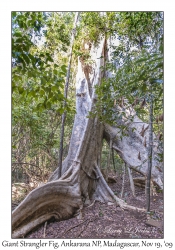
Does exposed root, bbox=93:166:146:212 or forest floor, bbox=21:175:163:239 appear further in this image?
exposed root, bbox=93:166:146:212

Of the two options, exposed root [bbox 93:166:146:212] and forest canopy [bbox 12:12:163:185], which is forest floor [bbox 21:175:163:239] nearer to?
exposed root [bbox 93:166:146:212]

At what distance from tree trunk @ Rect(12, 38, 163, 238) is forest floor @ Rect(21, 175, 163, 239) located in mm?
104

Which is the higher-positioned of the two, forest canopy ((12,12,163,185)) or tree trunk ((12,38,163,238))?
forest canopy ((12,12,163,185))

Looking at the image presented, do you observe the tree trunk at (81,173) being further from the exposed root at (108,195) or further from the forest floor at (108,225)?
the forest floor at (108,225)

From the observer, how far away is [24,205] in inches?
71.4

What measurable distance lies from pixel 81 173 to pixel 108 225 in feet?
2.76

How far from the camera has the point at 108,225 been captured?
6.30 ft

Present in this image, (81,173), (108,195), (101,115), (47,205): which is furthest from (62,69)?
(108,195)

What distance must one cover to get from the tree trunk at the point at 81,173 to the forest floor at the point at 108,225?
104mm

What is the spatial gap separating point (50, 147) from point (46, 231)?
1.27 meters

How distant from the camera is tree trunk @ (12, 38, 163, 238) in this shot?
1912 mm

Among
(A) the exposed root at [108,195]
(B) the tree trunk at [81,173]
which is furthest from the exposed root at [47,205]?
(A) the exposed root at [108,195]

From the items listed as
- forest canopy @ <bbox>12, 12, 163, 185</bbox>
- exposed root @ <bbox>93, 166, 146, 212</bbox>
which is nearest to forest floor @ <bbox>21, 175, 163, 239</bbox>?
exposed root @ <bbox>93, 166, 146, 212</bbox>
